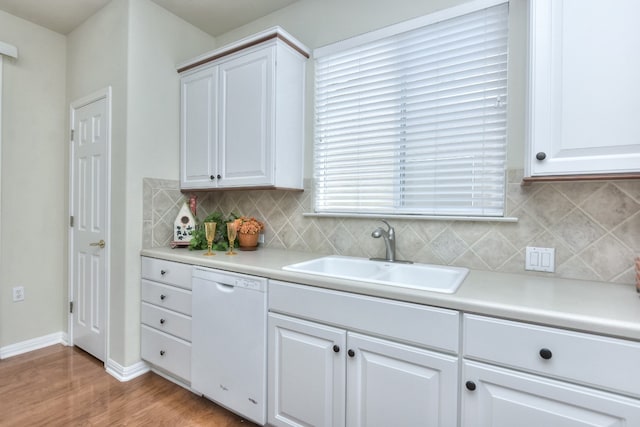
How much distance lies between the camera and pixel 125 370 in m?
2.12

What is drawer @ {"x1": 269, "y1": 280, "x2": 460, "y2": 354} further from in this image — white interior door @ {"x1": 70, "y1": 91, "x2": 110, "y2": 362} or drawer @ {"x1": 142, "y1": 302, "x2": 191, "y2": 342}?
white interior door @ {"x1": 70, "y1": 91, "x2": 110, "y2": 362}

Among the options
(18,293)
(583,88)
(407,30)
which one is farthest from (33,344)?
(583,88)

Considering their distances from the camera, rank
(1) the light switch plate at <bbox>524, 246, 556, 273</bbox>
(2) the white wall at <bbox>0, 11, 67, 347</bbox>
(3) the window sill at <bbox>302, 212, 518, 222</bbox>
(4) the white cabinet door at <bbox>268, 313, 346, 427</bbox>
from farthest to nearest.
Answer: (2) the white wall at <bbox>0, 11, 67, 347</bbox>, (3) the window sill at <bbox>302, 212, 518, 222</bbox>, (1) the light switch plate at <bbox>524, 246, 556, 273</bbox>, (4) the white cabinet door at <bbox>268, 313, 346, 427</bbox>

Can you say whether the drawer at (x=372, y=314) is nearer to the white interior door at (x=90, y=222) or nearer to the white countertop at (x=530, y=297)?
the white countertop at (x=530, y=297)

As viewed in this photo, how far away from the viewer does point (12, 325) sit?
246 centimetres

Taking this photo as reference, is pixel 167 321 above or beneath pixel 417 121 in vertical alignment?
beneath

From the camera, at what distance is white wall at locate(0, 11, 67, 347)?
7.91 feet

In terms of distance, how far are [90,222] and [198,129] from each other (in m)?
1.12

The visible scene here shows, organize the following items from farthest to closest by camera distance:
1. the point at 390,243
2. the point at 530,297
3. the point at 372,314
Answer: the point at 390,243 < the point at 372,314 < the point at 530,297

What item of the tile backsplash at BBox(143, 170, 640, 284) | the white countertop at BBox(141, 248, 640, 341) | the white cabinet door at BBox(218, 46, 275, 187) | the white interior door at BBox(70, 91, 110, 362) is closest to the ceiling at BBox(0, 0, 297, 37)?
the white cabinet door at BBox(218, 46, 275, 187)

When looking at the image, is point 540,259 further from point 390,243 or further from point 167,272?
point 167,272

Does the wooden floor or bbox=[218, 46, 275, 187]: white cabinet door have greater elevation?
bbox=[218, 46, 275, 187]: white cabinet door

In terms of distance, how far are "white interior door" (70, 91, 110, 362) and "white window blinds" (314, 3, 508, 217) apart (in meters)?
1.60

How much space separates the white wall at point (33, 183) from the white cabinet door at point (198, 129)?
1.19 m
